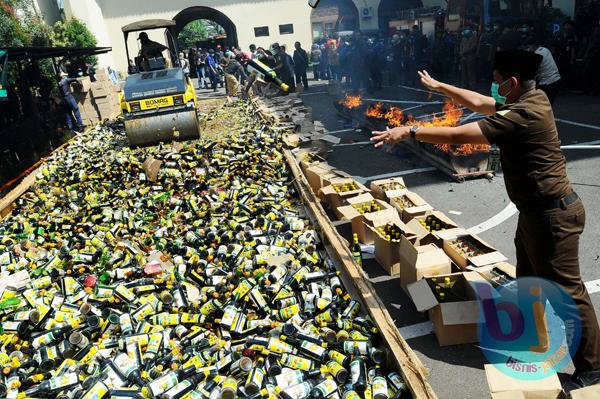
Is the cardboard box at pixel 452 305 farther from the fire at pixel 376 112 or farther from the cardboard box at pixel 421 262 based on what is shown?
the fire at pixel 376 112

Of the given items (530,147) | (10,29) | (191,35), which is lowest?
(530,147)

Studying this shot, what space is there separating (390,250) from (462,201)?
2.53 m

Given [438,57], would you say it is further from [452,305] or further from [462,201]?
[452,305]

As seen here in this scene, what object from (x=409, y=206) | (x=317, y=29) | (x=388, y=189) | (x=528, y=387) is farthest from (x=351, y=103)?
(x=317, y=29)

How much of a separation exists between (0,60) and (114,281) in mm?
7332

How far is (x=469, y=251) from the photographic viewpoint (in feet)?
16.7

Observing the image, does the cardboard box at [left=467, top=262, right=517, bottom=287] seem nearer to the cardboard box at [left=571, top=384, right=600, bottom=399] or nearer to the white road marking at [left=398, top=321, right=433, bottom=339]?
the white road marking at [left=398, top=321, right=433, bottom=339]

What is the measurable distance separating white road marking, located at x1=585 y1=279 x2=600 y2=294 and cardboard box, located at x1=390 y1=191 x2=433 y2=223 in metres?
1.96

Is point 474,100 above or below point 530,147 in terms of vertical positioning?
above

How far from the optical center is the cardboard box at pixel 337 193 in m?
6.88

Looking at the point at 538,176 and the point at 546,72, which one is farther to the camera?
the point at 546,72

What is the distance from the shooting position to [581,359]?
3.36m

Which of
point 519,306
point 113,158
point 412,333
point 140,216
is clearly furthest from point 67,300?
point 113,158

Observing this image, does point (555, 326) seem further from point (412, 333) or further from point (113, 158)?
point (113, 158)
